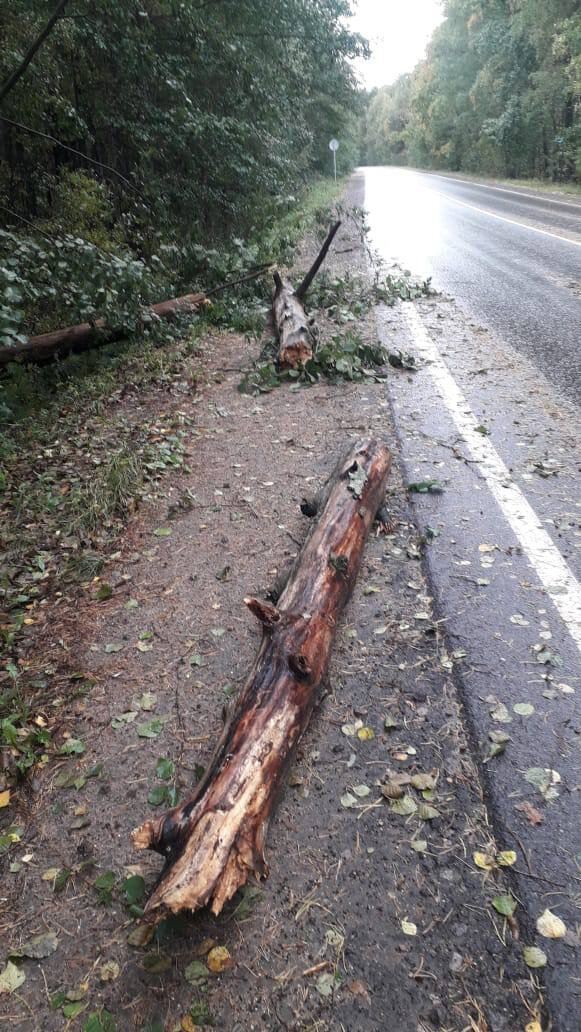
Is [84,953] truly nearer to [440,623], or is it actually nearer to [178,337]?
[440,623]

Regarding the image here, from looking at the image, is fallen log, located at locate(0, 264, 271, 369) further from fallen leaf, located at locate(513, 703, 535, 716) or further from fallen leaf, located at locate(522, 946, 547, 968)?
fallen leaf, located at locate(522, 946, 547, 968)

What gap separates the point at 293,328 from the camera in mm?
7676

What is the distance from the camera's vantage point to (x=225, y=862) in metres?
2.08

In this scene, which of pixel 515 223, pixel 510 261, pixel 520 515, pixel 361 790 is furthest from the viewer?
pixel 515 223

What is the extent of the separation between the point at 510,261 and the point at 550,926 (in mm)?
11989

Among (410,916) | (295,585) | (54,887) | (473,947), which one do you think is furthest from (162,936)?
(295,585)

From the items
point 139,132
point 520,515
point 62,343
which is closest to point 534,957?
point 520,515

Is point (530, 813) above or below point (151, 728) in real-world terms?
above

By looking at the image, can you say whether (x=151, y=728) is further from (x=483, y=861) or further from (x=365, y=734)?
(x=483, y=861)

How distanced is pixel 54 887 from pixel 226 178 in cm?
1160

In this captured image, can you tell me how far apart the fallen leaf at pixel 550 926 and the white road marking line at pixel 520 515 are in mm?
1316

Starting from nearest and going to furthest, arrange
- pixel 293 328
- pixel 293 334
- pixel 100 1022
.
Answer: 1. pixel 100 1022
2. pixel 293 334
3. pixel 293 328

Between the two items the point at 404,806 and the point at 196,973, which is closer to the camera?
the point at 196,973

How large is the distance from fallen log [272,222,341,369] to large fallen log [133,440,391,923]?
3912 millimetres
